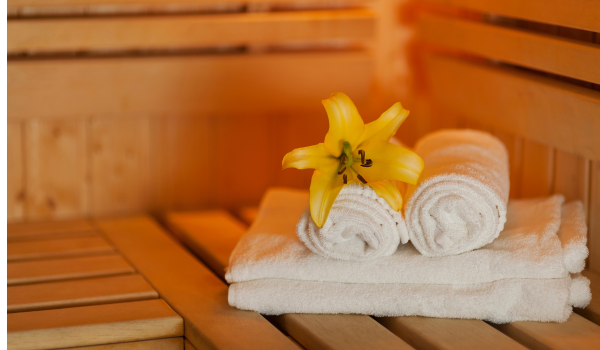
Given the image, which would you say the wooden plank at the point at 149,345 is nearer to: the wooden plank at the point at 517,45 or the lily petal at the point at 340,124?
the lily petal at the point at 340,124

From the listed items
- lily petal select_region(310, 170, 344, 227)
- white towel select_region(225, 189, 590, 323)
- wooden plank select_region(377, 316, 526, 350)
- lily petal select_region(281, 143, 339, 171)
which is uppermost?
lily petal select_region(281, 143, 339, 171)

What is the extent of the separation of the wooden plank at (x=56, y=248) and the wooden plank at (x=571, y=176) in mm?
846

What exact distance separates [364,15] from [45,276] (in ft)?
2.96

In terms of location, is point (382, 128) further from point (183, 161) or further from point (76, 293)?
point (183, 161)

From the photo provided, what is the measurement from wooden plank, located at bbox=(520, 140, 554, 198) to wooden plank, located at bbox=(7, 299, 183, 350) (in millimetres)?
716

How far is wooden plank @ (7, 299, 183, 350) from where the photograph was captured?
1.00 m

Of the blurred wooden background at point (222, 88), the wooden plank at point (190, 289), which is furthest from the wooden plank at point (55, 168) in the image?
the wooden plank at point (190, 289)

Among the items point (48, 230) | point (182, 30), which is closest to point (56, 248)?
point (48, 230)

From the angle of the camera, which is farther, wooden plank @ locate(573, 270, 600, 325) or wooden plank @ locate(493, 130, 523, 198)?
wooden plank @ locate(493, 130, 523, 198)

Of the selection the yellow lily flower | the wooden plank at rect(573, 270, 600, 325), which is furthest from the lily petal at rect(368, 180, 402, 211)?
Result: the wooden plank at rect(573, 270, 600, 325)

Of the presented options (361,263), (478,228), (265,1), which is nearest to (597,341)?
(478,228)

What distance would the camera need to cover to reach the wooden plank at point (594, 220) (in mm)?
1195

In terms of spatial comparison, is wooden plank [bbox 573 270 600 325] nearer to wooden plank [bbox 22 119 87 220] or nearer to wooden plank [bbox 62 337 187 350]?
wooden plank [bbox 62 337 187 350]

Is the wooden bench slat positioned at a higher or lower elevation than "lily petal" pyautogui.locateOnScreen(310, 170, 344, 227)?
lower
